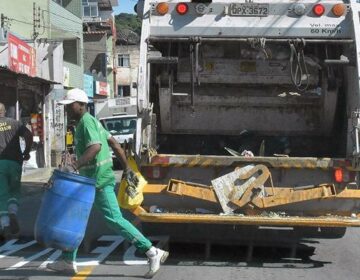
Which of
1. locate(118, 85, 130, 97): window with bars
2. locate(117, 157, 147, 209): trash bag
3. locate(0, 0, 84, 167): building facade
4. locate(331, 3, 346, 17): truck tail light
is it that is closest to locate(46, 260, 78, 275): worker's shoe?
locate(117, 157, 147, 209): trash bag

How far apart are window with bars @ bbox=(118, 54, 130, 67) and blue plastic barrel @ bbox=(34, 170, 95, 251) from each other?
2202 inches

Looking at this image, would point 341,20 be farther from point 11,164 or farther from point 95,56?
point 95,56

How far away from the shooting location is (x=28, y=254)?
24.2 feet

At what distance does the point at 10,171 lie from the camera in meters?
7.89

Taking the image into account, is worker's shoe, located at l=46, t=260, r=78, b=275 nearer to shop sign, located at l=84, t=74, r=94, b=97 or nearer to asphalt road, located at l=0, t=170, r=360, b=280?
asphalt road, located at l=0, t=170, r=360, b=280

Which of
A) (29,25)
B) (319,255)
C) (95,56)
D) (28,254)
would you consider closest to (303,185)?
(319,255)

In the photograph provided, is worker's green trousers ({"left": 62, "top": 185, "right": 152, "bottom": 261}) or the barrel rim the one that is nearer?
the barrel rim

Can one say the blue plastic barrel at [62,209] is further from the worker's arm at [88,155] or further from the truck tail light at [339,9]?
the truck tail light at [339,9]

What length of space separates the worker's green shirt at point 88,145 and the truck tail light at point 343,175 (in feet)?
8.21

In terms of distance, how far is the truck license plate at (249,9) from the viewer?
7.42m

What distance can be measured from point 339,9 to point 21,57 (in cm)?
1278

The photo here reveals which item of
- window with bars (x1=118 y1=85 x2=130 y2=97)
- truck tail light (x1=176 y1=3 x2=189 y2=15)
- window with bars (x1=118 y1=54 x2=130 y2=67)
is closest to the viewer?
truck tail light (x1=176 y1=3 x2=189 y2=15)

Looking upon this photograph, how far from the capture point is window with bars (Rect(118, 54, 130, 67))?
61.3 meters

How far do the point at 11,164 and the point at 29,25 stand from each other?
703 inches
